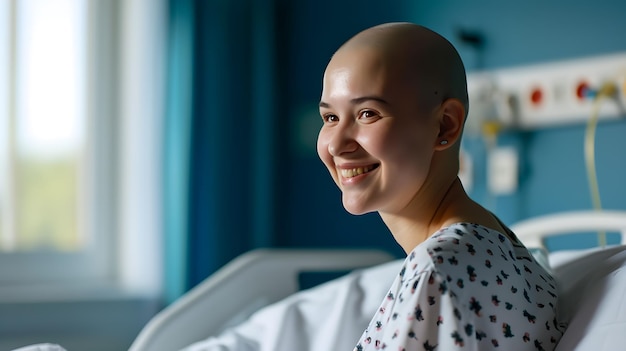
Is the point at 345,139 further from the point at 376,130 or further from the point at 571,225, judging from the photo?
the point at 571,225

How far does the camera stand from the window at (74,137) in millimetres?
2617

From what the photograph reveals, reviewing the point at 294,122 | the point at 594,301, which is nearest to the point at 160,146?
the point at 294,122

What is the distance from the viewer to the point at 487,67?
7.97ft

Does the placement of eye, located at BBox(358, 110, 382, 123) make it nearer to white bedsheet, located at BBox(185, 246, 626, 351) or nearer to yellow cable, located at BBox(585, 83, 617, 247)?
white bedsheet, located at BBox(185, 246, 626, 351)

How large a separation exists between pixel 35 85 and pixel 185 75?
0.50 metres

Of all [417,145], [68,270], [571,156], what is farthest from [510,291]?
[68,270]

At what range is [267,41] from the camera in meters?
2.85

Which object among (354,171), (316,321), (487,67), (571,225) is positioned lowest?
(316,321)

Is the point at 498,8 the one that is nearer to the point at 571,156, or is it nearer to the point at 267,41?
the point at 571,156

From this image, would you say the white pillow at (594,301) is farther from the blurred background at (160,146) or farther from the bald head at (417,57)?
the blurred background at (160,146)

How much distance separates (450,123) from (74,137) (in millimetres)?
1919

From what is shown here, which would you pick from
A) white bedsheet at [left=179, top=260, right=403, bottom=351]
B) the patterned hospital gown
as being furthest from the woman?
white bedsheet at [left=179, top=260, right=403, bottom=351]

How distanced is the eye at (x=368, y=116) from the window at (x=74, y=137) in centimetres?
162

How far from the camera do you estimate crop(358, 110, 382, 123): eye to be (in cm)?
106
